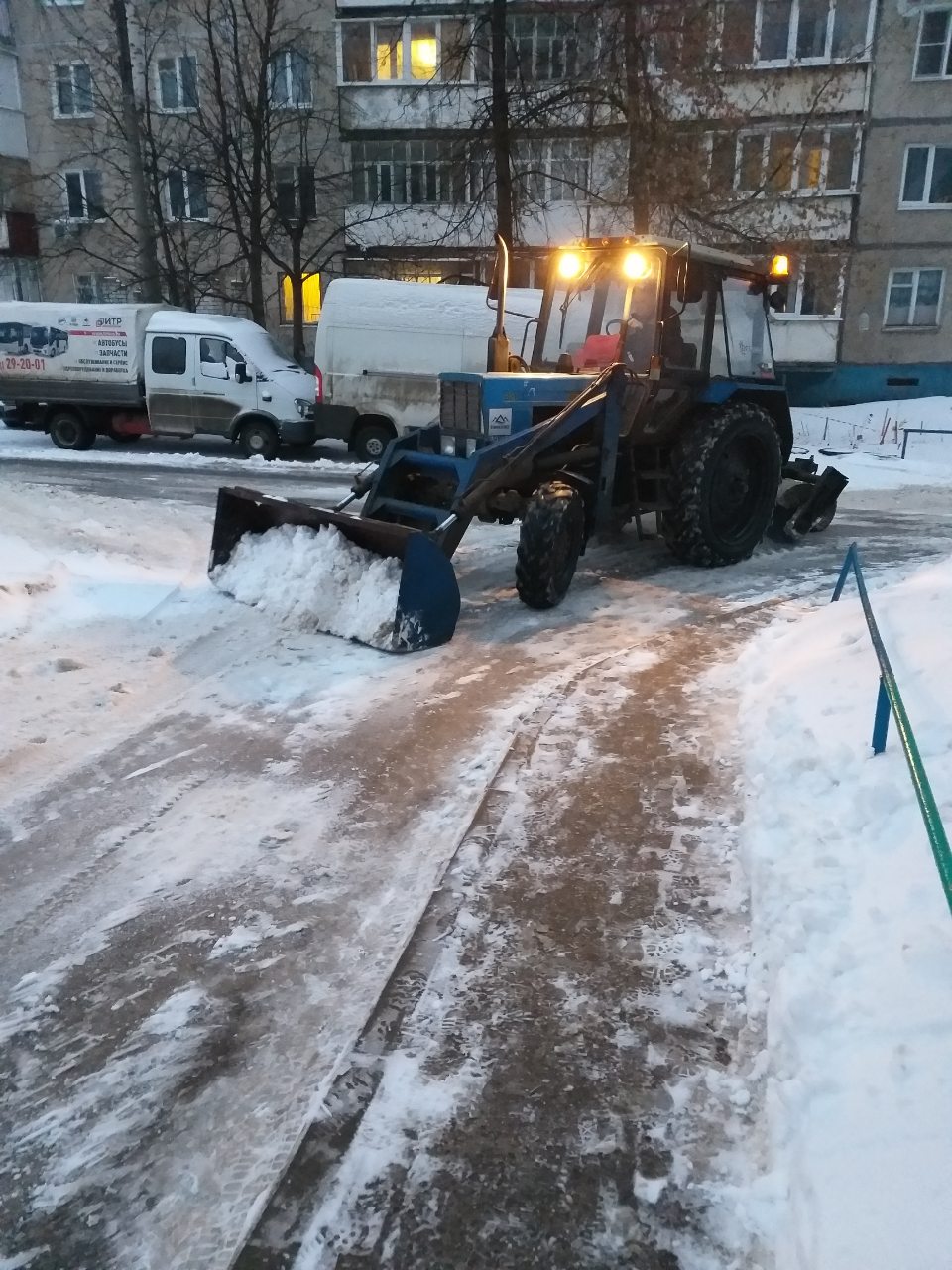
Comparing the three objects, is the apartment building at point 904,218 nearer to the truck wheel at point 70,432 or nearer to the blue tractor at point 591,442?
the blue tractor at point 591,442

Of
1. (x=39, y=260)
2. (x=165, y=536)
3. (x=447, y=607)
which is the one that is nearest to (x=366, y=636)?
(x=447, y=607)

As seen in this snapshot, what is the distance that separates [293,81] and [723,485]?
22.8 metres

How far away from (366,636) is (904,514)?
8051mm

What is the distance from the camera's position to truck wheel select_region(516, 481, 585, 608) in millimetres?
6715

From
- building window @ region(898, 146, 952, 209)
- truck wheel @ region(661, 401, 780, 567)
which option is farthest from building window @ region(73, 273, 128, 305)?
truck wheel @ region(661, 401, 780, 567)

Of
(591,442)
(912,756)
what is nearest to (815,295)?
(591,442)

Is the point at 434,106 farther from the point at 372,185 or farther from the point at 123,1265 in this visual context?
the point at 123,1265

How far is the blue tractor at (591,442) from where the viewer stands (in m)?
6.76

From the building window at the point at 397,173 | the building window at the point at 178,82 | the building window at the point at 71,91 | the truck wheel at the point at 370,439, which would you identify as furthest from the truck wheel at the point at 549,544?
the building window at the point at 71,91

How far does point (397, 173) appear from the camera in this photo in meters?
25.1

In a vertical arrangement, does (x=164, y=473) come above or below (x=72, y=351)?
below

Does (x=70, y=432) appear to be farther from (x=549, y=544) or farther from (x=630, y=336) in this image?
(x=549, y=544)

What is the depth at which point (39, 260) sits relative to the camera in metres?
28.5

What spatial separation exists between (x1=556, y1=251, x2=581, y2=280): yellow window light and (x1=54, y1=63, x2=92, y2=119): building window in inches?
976
